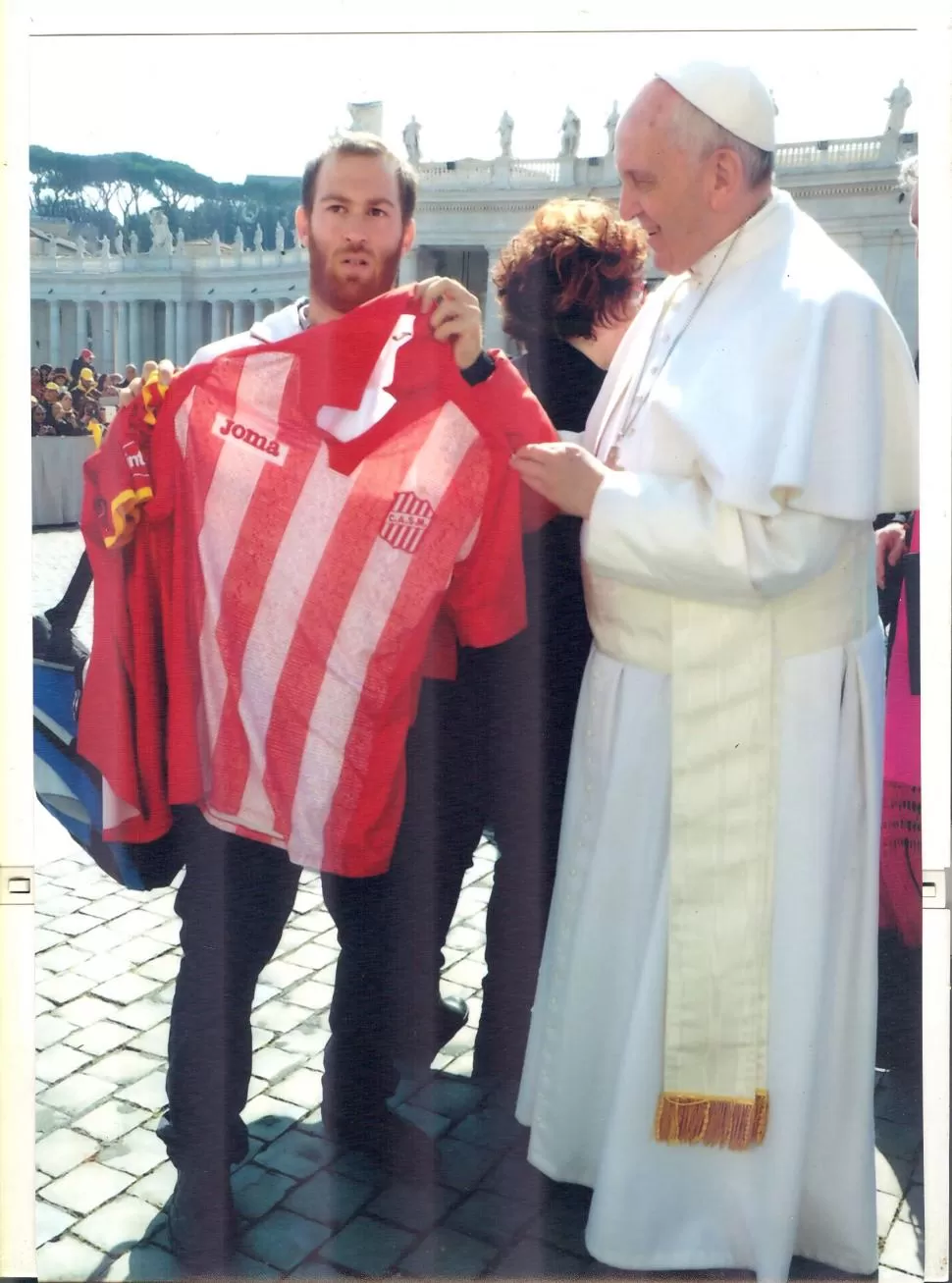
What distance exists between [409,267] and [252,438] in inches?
17.6

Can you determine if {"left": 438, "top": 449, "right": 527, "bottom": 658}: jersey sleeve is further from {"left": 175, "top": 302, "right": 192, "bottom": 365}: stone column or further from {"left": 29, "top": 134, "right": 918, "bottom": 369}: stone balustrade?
{"left": 175, "top": 302, "right": 192, "bottom": 365}: stone column

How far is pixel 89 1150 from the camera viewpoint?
321 centimetres

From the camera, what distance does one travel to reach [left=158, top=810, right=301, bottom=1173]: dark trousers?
312 centimetres

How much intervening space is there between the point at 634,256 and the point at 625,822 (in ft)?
3.76

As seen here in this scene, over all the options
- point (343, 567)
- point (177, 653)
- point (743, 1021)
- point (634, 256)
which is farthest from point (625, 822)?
point (634, 256)

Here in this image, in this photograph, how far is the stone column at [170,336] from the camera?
9.91 feet

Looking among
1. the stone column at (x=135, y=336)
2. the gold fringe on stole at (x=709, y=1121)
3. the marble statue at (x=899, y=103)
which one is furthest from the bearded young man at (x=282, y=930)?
the marble statue at (x=899, y=103)

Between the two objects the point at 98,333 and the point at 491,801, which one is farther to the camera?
the point at 491,801

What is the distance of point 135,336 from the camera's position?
9.94ft

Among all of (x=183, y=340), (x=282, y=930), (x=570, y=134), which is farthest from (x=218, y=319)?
(x=282, y=930)

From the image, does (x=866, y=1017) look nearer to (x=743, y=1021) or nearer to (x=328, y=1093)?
(x=743, y=1021)

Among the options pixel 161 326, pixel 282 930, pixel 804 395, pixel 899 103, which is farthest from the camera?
pixel 282 930

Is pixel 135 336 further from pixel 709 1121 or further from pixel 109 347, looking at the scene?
pixel 709 1121

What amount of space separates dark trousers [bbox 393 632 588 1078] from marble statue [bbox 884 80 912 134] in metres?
1.17
